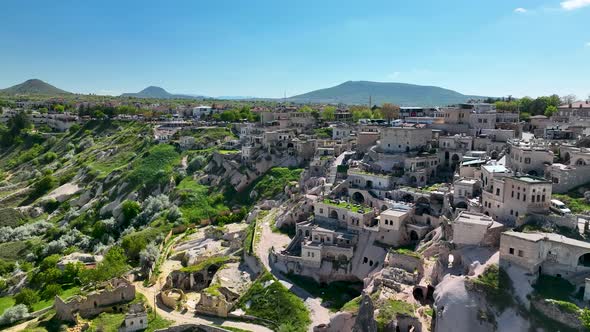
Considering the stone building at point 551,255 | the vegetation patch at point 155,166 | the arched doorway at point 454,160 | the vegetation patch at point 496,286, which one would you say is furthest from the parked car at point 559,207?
the vegetation patch at point 155,166

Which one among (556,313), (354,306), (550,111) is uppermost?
(550,111)

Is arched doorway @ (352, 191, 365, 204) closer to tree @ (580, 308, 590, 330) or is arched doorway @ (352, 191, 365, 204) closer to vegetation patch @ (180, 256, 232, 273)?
vegetation patch @ (180, 256, 232, 273)

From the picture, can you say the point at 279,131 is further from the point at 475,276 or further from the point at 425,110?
the point at 475,276

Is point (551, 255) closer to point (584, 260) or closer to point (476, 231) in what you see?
point (584, 260)

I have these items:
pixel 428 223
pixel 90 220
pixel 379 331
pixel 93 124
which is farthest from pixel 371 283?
pixel 93 124

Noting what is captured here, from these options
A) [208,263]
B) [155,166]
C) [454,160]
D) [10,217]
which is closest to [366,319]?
[208,263]
